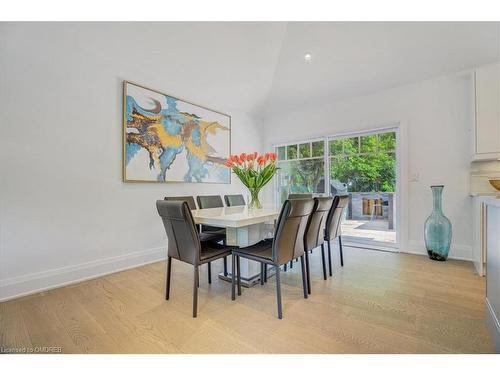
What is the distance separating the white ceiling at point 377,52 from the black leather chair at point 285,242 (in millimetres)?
2395

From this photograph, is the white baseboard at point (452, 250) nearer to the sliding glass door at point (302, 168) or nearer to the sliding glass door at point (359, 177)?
the sliding glass door at point (359, 177)

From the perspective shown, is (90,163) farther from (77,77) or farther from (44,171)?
(77,77)

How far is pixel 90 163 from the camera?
2.66 metres

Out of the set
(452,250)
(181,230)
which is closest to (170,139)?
(181,230)

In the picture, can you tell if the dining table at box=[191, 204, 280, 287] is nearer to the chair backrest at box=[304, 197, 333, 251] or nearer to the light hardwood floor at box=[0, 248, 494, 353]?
the light hardwood floor at box=[0, 248, 494, 353]

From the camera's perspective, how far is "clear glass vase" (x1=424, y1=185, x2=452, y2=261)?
3059 millimetres

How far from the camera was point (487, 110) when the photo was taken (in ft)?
8.86

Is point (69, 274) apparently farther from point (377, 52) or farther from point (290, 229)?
point (377, 52)

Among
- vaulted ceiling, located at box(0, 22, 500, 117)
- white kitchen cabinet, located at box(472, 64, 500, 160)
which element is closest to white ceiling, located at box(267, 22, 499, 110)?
vaulted ceiling, located at box(0, 22, 500, 117)

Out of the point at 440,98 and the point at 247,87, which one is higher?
the point at 247,87

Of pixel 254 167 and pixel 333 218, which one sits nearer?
pixel 254 167

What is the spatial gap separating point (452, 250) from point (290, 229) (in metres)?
2.82
